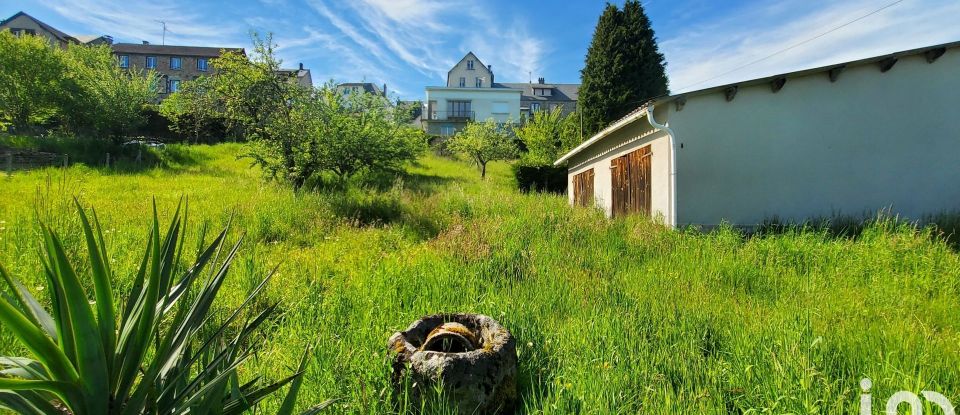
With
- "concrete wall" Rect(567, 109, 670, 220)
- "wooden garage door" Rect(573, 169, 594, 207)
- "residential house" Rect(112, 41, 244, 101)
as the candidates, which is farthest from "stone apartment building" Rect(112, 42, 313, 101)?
"concrete wall" Rect(567, 109, 670, 220)

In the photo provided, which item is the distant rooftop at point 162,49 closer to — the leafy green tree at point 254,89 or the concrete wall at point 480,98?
the concrete wall at point 480,98

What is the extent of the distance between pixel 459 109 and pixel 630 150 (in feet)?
135

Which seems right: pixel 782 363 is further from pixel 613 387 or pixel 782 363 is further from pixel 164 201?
pixel 164 201

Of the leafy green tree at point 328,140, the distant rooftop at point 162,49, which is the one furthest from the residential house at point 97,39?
the leafy green tree at point 328,140

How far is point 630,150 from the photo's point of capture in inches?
384

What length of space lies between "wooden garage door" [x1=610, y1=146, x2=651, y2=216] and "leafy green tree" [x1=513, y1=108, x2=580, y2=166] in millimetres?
10479

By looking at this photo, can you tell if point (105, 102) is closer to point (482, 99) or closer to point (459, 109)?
point (459, 109)

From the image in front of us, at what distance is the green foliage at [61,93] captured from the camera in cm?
2108

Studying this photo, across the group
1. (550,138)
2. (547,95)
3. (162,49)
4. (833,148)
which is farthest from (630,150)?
(162,49)

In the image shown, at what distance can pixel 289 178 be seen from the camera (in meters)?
11.6

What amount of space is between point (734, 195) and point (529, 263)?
17.6 feet

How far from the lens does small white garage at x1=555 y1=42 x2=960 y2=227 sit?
7984 mm

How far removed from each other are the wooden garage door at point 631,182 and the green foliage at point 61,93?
2454 cm

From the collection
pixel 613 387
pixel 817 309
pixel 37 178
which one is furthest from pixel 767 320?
pixel 37 178
